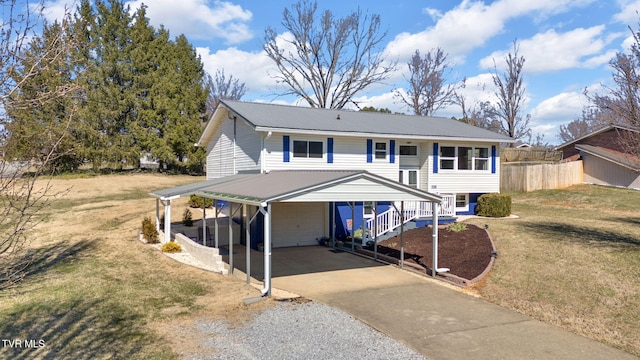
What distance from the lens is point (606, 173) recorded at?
1316 inches

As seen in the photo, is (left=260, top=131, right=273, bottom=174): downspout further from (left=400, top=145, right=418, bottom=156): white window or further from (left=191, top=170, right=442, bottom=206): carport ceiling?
(left=400, top=145, right=418, bottom=156): white window

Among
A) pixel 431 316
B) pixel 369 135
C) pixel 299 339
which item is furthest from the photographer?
pixel 369 135

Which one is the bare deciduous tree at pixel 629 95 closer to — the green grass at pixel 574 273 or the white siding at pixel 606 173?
the green grass at pixel 574 273

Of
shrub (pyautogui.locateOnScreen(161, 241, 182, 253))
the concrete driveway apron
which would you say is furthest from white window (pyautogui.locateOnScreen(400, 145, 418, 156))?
shrub (pyautogui.locateOnScreen(161, 241, 182, 253))

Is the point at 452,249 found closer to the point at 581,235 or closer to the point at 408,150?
the point at 581,235

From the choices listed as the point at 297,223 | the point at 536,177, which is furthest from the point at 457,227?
the point at 536,177

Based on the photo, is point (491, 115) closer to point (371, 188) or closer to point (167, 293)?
point (371, 188)

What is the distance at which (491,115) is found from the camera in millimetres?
54469

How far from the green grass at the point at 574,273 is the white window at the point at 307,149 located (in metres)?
7.85

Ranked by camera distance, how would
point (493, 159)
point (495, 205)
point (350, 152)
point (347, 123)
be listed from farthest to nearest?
point (493, 159), point (495, 205), point (347, 123), point (350, 152)

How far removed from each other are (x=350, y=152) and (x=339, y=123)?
1.77 metres

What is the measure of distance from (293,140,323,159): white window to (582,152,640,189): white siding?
81.7 ft

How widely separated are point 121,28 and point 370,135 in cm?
2960

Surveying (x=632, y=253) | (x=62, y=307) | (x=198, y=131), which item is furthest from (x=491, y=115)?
(x=62, y=307)
